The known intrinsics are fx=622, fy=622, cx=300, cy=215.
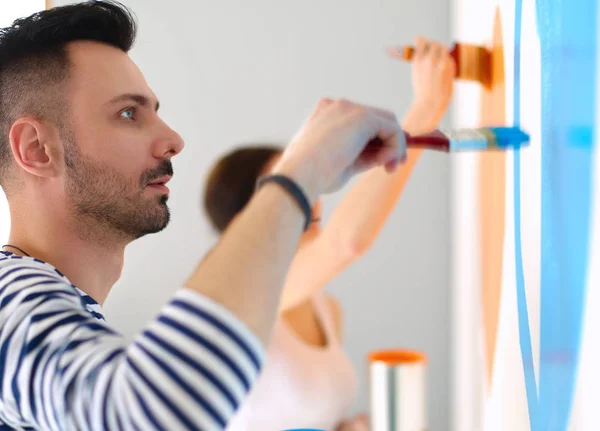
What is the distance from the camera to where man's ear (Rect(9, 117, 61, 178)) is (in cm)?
58

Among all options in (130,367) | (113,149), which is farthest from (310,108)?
(130,367)

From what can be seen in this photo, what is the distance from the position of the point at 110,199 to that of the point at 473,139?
1.12ft

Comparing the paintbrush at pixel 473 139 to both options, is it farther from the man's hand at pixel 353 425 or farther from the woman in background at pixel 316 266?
the man's hand at pixel 353 425

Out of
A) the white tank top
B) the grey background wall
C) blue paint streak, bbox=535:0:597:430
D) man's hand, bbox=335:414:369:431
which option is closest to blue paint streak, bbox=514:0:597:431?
blue paint streak, bbox=535:0:597:430

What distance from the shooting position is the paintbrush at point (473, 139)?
1.81 feet

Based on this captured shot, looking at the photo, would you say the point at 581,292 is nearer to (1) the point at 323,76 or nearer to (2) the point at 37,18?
(2) the point at 37,18

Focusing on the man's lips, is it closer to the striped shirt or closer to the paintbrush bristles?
the striped shirt

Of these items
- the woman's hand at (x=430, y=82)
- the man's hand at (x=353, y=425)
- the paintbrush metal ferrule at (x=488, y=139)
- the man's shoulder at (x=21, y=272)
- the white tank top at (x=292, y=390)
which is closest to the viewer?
the man's shoulder at (x=21, y=272)

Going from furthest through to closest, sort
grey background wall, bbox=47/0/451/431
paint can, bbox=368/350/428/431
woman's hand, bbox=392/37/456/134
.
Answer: grey background wall, bbox=47/0/451/431 → woman's hand, bbox=392/37/456/134 → paint can, bbox=368/350/428/431

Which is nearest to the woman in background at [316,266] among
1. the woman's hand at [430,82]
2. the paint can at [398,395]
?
the woman's hand at [430,82]

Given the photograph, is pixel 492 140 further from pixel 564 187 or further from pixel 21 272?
pixel 21 272

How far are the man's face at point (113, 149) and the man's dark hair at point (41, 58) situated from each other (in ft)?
0.05

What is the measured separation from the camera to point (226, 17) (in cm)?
179

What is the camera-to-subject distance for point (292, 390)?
3.87 ft
